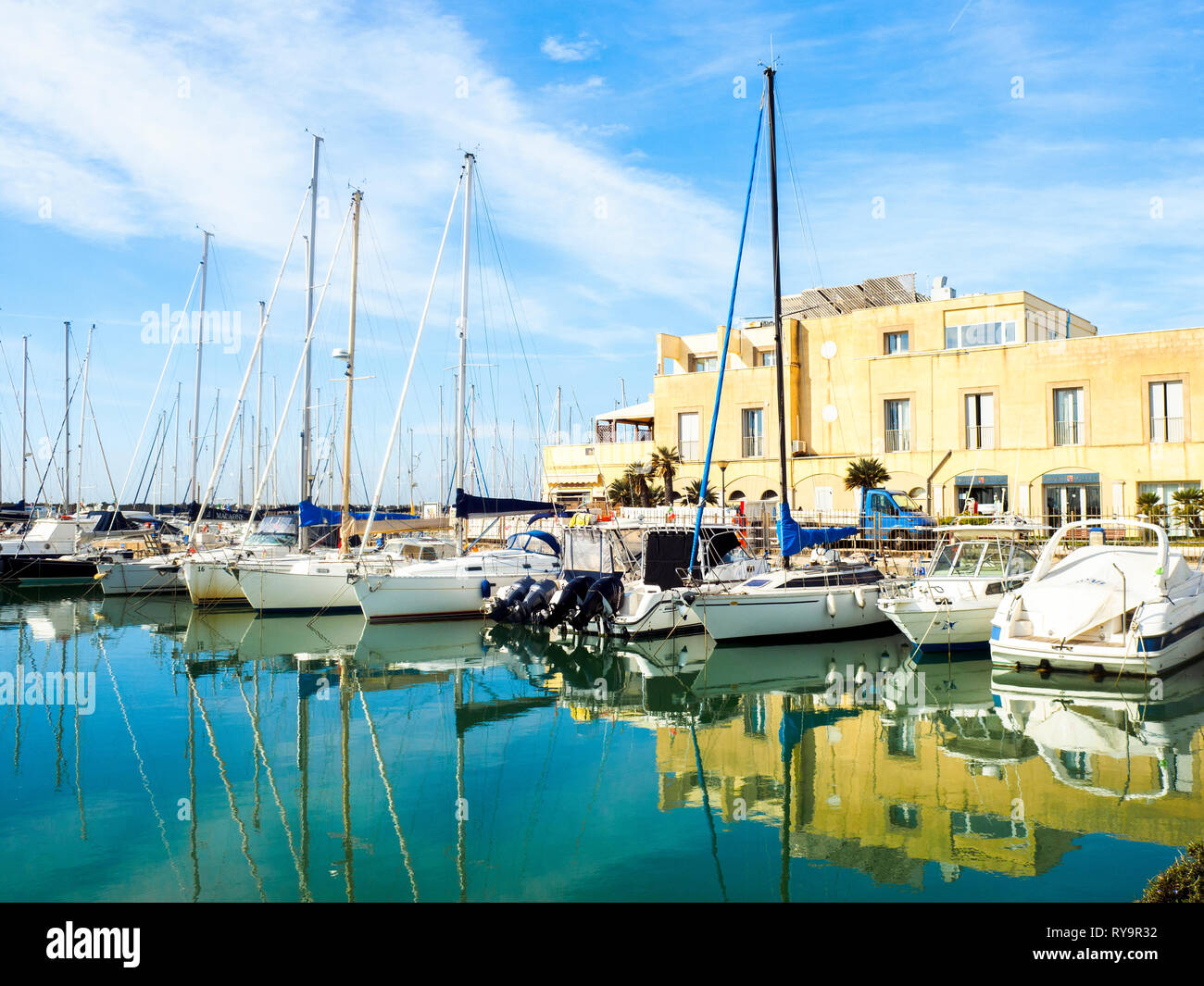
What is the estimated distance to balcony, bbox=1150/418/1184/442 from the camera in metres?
34.5

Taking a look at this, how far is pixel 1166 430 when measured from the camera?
34688mm

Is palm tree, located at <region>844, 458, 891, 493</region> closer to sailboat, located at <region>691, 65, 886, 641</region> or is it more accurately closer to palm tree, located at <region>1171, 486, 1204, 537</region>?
palm tree, located at <region>1171, 486, 1204, 537</region>

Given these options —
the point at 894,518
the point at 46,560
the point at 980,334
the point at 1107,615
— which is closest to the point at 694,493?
the point at 894,518

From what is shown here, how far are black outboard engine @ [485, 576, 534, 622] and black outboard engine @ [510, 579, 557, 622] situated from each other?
130 millimetres

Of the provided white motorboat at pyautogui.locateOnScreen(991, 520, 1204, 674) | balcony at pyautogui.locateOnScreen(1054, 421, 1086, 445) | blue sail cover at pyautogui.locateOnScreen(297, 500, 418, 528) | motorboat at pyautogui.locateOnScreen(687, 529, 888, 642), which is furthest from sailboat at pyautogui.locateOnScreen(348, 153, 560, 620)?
balcony at pyautogui.locateOnScreen(1054, 421, 1086, 445)

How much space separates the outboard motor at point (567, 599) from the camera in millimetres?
23266

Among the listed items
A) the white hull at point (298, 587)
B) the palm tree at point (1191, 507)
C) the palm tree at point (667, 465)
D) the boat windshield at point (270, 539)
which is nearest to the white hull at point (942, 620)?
the palm tree at point (1191, 507)

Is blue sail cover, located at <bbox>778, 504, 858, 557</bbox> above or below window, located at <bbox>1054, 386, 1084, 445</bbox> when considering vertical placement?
below

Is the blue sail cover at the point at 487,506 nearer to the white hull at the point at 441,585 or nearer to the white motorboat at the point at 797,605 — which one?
the white hull at the point at 441,585

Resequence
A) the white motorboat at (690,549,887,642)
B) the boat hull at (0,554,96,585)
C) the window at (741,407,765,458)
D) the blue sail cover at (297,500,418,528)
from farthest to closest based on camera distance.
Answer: the window at (741,407,765,458), the boat hull at (0,554,96,585), the blue sail cover at (297,500,418,528), the white motorboat at (690,549,887,642)

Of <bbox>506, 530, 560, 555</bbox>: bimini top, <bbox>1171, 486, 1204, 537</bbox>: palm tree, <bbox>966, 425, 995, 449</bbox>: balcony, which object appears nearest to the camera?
<bbox>506, 530, 560, 555</bbox>: bimini top

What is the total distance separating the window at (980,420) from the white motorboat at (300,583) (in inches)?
975
